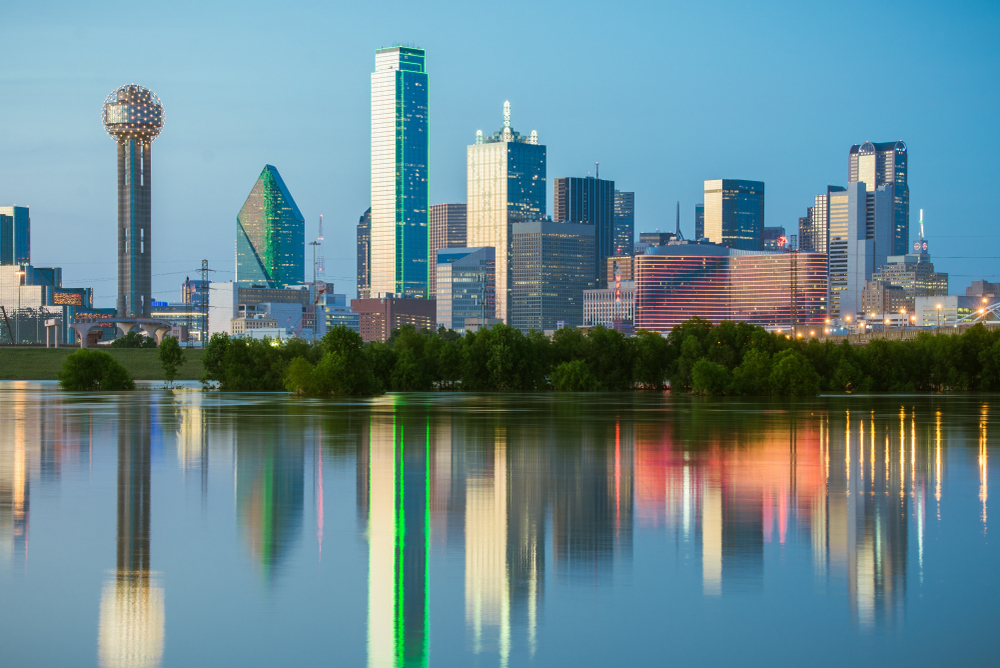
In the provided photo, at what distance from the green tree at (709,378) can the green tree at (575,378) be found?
47.5 feet

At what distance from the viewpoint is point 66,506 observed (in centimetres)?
2297

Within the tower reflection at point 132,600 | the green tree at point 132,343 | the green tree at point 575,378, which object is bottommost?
the tower reflection at point 132,600

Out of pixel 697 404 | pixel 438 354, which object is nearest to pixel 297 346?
pixel 438 354

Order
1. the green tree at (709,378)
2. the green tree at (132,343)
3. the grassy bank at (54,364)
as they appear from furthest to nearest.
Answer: the green tree at (132,343)
the grassy bank at (54,364)
the green tree at (709,378)

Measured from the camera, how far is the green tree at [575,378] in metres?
102

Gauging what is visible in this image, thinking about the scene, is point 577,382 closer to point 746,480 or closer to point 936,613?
point 746,480

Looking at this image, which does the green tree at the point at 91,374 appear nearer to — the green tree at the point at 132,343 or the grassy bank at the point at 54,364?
the grassy bank at the point at 54,364

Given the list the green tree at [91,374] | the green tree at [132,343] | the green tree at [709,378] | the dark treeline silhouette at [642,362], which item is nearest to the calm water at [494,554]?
the green tree at [709,378]

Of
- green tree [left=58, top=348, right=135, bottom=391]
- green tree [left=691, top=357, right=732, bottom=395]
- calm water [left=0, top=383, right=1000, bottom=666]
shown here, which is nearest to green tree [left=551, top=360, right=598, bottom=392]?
green tree [left=691, top=357, right=732, bottom=395]

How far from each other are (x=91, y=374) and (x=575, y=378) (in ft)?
148

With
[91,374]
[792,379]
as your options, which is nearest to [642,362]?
[792,379]

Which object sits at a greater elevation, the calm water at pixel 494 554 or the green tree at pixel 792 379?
the green tree at pixel 792 379

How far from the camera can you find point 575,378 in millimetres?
101625

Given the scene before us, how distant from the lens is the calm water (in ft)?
43.5
